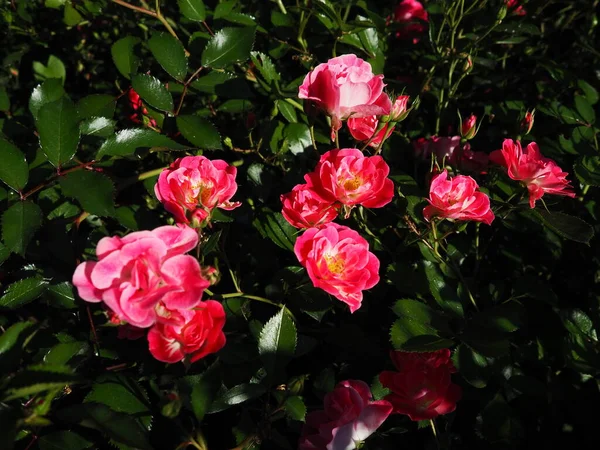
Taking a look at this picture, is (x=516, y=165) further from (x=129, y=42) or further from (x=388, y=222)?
(x=129, y=42)

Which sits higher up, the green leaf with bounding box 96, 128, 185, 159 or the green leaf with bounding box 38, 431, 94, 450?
the green leaf with bounding box 96, 128, 185, 159

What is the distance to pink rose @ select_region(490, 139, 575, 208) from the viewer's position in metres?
1.11

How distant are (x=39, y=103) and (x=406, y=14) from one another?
3.89 ft

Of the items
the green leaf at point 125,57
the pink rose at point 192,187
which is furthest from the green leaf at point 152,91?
the pink rose at point 192,187

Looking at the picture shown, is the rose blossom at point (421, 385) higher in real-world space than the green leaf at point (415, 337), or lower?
lower

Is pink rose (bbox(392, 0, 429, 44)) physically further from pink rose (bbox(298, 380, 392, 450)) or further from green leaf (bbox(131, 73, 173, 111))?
pink rose (bbox(298, 380, 392, 450))

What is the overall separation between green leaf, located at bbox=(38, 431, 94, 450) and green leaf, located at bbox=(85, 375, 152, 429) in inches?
2.5

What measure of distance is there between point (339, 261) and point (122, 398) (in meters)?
0.49

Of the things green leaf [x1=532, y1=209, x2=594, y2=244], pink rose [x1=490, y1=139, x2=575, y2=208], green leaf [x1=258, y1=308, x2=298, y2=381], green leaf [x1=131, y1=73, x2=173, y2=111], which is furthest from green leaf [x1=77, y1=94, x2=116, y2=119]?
green leaf [x1=532, y1=209, x2=594, y2=244]

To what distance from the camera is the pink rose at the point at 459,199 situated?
1.03 meters

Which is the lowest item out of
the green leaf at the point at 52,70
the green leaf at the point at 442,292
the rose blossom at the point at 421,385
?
Answer: the rose blossom at the point at 421,385

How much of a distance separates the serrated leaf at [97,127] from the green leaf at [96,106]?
76mm

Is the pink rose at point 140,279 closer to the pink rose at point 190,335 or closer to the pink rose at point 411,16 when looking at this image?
the pink rose at point 190,335

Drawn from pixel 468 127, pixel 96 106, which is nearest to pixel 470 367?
pixel 468 127
